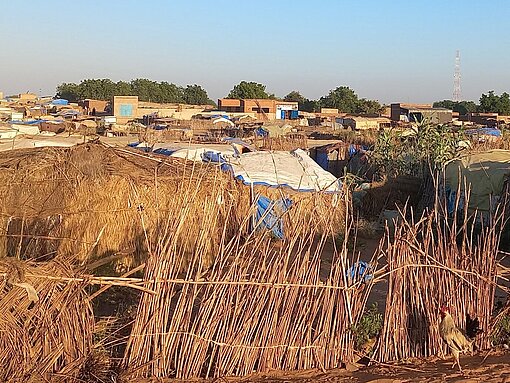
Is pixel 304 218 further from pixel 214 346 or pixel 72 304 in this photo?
pixel 72 304

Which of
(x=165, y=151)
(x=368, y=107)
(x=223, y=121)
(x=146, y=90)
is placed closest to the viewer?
(x=165, y=151)

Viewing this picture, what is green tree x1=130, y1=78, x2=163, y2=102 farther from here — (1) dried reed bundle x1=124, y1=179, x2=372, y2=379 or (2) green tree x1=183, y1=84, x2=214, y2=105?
(1) dried reed bundle x1=124, y1=179, x2=372, y2=379

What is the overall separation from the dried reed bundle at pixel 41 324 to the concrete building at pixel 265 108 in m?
35.4

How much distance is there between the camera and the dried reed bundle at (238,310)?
4.36 metres

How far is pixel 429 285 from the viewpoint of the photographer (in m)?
4.91

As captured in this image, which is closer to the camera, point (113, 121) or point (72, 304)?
point (72, 304)

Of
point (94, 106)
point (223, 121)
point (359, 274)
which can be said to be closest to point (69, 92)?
point (94, 106)

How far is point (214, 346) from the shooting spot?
176 inches

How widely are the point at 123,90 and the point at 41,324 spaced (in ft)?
184

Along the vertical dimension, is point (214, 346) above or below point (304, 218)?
below

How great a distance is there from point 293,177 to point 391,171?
4.32m

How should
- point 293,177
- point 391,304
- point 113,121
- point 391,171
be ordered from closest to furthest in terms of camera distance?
point 391,304 → point 293,177 → point 391,171 → point 113,121

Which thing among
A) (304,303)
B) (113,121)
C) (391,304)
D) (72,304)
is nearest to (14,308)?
(72,304)

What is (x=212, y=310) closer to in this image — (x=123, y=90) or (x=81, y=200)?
(x=81, y=200)
